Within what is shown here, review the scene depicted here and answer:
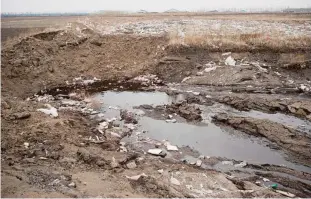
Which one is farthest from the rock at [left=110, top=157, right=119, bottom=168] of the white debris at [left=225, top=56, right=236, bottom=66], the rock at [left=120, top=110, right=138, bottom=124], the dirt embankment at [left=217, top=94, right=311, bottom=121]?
the white debris at [left=225, top=56, right=236, bottom=66]

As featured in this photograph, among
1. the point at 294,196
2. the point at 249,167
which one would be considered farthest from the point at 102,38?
the point at 294,196

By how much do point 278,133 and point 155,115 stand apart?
3.55 meters

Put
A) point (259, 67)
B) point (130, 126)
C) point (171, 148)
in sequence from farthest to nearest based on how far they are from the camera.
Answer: point (259, 67) < point (130, 126) < point (171, 148)

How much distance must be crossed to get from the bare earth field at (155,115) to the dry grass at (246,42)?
0.05 m

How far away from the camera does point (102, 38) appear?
15.1 meters

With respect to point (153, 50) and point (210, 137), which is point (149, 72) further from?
point (210, 137)

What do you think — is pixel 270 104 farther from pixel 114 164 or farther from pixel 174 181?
pixel 114 164

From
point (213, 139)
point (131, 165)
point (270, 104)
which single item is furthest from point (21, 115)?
point (270, 104)

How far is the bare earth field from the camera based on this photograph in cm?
517

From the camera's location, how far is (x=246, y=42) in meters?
14.2

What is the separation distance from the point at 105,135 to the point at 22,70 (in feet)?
20.2

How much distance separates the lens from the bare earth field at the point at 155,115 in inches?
203

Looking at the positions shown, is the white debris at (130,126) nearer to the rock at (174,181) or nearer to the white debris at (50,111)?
the white debris at (50,111)

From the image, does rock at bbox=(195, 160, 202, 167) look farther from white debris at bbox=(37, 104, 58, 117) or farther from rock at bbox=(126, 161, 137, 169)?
white debris at bbox=(37, 104, 58, 117)
